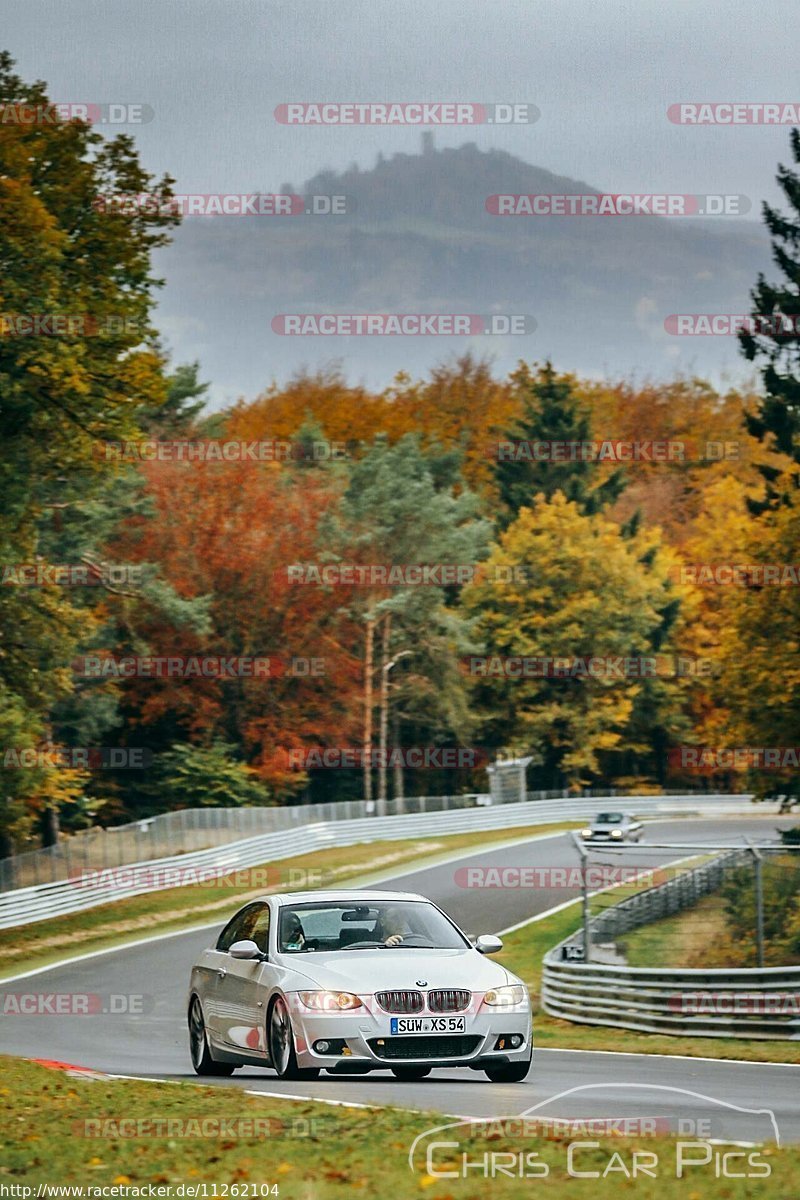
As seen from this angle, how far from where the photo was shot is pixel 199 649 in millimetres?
71938

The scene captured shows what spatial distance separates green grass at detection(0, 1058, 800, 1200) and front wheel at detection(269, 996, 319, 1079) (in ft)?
3.54

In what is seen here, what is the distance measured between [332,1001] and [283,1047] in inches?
27.2

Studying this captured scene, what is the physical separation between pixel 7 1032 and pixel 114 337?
53.0 ft

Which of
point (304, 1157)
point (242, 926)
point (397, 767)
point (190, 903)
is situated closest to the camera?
point (304, 1157)

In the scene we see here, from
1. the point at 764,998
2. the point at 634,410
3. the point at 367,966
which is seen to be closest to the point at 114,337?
the point at 764,998

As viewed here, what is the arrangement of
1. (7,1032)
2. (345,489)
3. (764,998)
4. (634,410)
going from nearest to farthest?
(764,998) → (7,1032) → (345,489) → (634,410)

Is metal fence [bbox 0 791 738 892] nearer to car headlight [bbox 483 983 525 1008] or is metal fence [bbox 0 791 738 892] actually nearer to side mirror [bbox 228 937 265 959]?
side mirror [bbox 228 937 265 959]

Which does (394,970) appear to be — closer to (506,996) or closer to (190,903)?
(506,996)

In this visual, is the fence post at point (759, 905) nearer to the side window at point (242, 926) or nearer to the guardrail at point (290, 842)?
the side window at point (242, 926)

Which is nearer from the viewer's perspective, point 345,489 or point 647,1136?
point 647,1136

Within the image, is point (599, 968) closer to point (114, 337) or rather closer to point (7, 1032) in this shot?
point (7, 1032)

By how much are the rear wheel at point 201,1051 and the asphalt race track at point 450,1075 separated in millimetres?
113

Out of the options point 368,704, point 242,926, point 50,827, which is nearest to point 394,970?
point 242,926

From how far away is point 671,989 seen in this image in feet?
73.8
